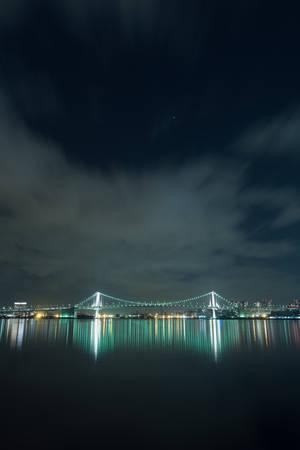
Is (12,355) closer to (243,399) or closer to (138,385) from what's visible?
(138,385)

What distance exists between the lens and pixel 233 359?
1812 cm

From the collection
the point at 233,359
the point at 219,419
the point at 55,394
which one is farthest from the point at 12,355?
the point at 219,419

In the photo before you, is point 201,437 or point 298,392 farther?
point 298,392

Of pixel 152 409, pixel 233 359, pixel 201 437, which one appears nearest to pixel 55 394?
pixel 152 409

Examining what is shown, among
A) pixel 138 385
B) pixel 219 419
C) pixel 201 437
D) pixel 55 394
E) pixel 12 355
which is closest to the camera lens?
pixel 201 437

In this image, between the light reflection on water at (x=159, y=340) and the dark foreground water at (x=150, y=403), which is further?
the light reflection on water at (x=159, y=340)

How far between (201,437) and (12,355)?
16788 mm

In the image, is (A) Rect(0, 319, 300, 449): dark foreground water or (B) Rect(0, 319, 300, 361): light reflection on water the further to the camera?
(B) Rect(0, 319, 300, 361): light reflection on water

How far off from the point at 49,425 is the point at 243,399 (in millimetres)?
6700

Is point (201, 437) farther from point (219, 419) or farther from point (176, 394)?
point (176, 394)

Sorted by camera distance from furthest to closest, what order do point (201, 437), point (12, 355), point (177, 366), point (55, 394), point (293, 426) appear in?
1. point (12, 355)
2. point (177, 366)
3. point (55, 394)
4. point (293, 426)
5. point (201, 437)

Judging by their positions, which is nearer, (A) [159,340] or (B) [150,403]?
(B) [150,403]

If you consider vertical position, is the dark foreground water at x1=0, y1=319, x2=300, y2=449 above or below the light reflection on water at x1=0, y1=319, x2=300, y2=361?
below

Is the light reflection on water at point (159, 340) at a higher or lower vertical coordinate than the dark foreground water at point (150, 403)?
higher
